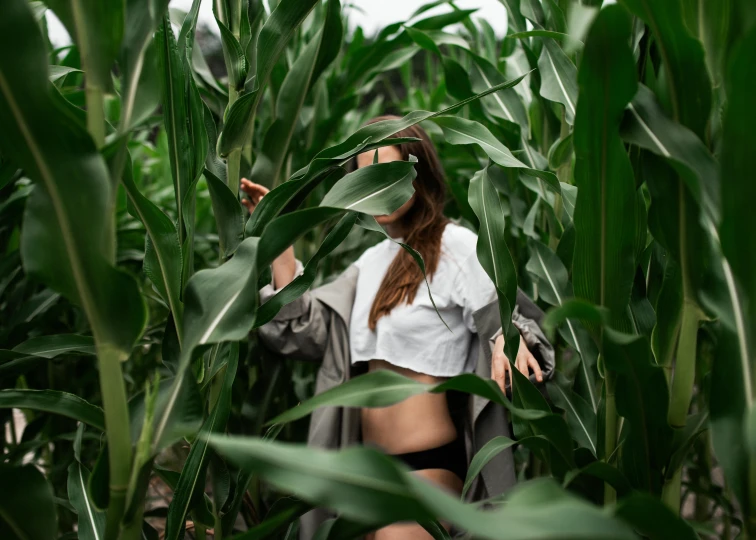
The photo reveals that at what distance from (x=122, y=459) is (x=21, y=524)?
Answer: 0.37ft

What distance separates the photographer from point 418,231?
0.98 metres

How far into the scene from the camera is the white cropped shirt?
0.94 meters

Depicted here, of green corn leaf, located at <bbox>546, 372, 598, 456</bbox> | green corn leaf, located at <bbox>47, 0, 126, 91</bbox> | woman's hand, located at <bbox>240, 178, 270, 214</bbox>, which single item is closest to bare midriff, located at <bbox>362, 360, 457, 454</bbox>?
green corn leaf, located at <bbox>546, 372, 598, 456</bbox>

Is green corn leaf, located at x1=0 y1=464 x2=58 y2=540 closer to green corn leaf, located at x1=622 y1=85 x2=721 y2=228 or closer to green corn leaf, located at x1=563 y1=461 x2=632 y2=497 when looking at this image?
green corn leaf, located at x1=563 y1=461 x2=632 y2=497

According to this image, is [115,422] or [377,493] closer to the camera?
[377,493]

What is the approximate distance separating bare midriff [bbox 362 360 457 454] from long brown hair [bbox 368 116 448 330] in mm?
110

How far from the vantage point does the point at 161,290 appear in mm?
575

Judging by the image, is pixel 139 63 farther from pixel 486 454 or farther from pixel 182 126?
pixel 486 454

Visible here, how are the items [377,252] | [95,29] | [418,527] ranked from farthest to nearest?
[377,252], [418,527], [95,29]

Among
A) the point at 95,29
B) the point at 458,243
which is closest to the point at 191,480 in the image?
the point at 95,29

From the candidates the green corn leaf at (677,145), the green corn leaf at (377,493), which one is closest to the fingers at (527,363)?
the green corn leaf at (677,145)

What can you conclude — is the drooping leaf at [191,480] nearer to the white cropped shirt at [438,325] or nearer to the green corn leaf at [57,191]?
the green corn leaf at [57,191]

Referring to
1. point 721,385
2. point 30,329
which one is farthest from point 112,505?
point 30,329

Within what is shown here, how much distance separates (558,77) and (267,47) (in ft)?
1.20
